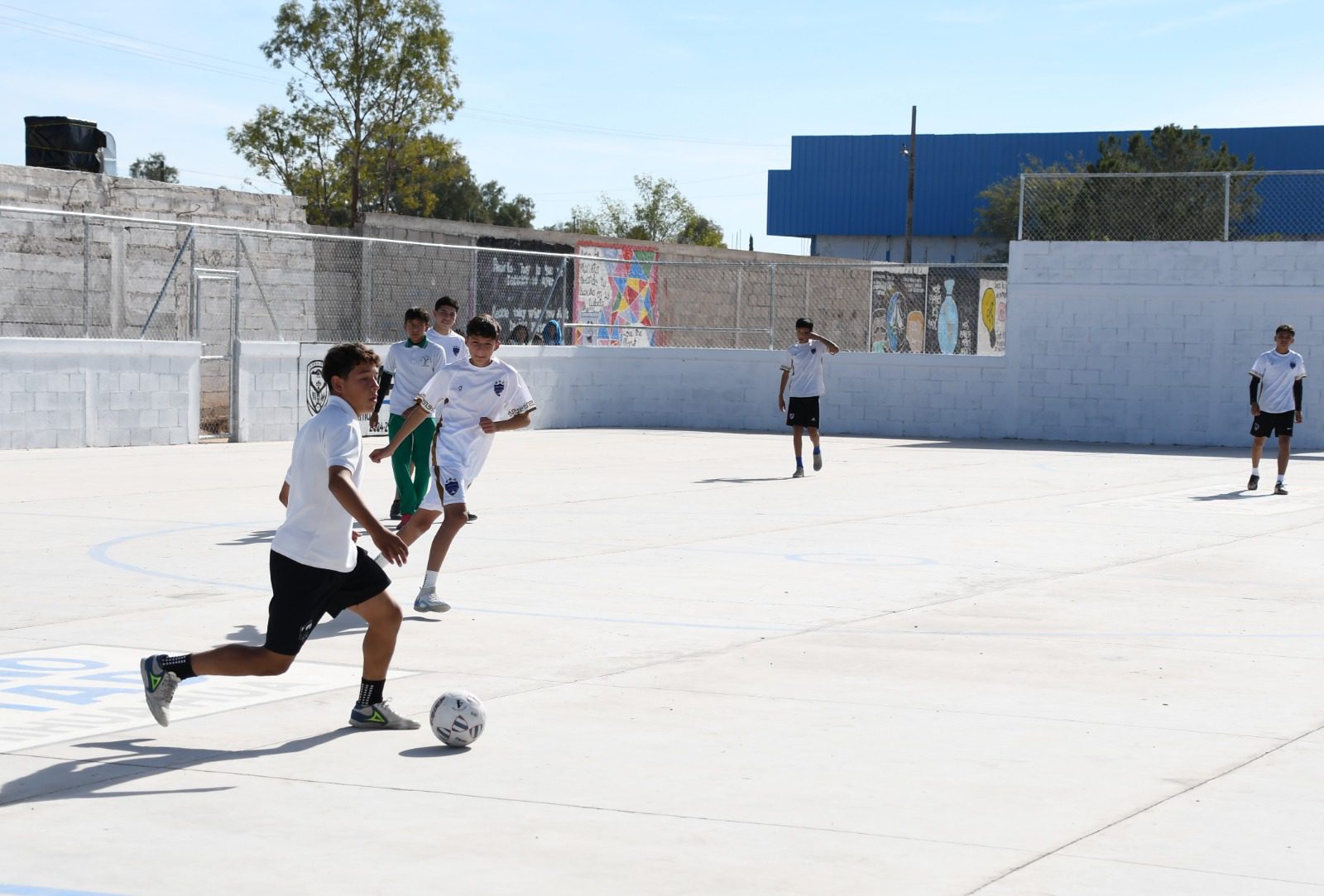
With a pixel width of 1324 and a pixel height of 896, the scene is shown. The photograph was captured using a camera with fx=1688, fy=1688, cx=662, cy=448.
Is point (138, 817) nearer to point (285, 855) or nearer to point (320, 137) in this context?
point (285, 855)

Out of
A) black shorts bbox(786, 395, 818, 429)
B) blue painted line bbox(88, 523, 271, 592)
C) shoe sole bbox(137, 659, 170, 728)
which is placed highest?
black shorts bbox(786, 395, 818, 429)

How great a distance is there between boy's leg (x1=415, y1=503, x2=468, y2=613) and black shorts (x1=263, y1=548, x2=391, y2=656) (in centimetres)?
294

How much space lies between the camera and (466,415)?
10273 millimetres

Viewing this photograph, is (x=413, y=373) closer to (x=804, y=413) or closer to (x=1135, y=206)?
(x=804, y=413)

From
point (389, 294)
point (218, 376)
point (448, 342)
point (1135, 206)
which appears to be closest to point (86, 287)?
point (218, 376)

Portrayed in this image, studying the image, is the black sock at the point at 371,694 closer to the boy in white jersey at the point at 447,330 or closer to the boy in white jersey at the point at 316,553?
the boy in white jersey at the point at 316,553

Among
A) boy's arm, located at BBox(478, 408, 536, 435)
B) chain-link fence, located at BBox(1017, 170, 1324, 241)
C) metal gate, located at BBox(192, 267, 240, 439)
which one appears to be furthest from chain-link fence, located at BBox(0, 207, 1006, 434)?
boy's arm, located at BBox(478, 408, 536, 435)

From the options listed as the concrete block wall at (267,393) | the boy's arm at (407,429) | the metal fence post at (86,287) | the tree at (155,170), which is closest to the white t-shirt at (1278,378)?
the boy's arm at (407,429)

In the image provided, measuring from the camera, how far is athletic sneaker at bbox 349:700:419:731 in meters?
6.64

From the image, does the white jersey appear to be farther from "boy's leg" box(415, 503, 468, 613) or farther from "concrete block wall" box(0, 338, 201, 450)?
"concrete block wall" box(0, 338, 201, 450)

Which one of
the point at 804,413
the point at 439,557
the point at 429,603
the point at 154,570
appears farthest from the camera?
the point at 804,413

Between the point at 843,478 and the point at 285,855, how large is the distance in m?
15.5

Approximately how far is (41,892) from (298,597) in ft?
6.56

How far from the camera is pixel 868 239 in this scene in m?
71.4
